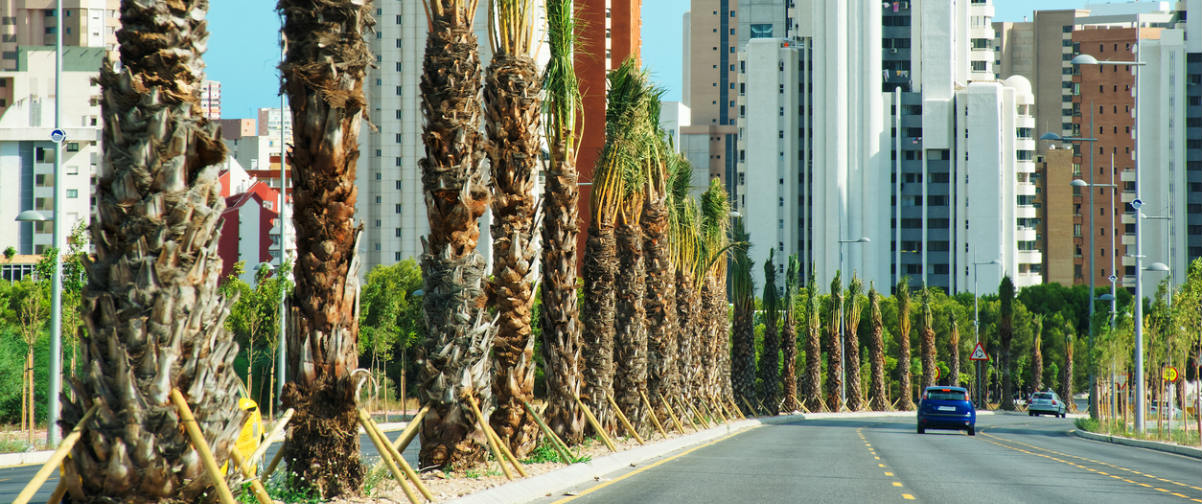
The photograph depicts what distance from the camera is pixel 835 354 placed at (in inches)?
2623

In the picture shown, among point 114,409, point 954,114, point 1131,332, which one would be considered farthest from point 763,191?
point 114,409

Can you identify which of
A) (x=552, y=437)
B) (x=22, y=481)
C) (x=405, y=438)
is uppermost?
(x=405, y=438)

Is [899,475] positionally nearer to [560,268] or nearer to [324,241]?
[560,268]

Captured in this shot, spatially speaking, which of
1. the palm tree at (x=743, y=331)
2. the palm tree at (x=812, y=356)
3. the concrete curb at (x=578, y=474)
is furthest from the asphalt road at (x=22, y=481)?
the palm tree at (x=812, y=356)

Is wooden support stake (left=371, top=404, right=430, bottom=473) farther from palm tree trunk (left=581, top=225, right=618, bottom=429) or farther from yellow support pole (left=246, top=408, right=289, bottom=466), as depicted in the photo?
palm tree trunk (left=581, top=225, right=618, bottom=429)

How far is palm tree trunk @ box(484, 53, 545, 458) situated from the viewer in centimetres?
1989

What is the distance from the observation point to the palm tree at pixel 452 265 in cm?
1695

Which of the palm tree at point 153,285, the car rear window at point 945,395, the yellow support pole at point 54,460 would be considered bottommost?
the car rear window at point 945,395

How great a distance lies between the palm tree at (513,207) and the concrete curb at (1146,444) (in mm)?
20021

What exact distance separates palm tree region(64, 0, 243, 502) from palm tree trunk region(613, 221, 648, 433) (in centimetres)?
1989

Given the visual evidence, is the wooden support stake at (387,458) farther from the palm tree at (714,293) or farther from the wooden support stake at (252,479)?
the palm tree at (714,293)

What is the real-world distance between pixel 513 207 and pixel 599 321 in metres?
6.78

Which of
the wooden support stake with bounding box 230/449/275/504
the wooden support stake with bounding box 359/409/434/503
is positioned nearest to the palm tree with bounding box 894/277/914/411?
the wooden support stake with bounding box 359/409/434/503

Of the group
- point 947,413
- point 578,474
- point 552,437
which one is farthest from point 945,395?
point 552,437
